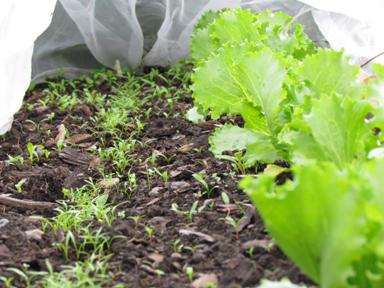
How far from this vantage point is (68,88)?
388cm

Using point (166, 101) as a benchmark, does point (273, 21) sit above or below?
above

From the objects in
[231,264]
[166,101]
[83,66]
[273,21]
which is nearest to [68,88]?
[83,66]

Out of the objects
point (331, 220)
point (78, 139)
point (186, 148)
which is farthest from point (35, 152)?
point (331, 220)

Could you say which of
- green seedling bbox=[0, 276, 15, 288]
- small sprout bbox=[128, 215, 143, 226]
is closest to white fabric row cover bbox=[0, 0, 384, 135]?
small sprout bbox=[128, 215, 143, 226]

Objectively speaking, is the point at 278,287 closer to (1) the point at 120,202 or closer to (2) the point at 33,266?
(2) the point at 33,266

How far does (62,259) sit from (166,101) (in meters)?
1.65

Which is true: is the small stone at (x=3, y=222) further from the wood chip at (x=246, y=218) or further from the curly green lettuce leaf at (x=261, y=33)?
the curly green lettuce leaf at (x=261, y=33)

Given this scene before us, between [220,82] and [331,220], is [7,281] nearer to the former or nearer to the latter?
[331,220]

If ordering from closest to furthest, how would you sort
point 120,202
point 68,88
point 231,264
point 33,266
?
point 231,264 < point 33,266 < point 120,202 < point 68,88

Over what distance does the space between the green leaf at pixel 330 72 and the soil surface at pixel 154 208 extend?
16.6 inches

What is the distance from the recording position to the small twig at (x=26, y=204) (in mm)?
2424

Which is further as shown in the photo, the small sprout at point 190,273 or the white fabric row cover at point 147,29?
the white fabric row cover at point 147,29

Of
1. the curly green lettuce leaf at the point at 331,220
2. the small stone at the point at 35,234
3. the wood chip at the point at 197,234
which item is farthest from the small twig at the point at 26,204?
the curly green lettuce leaf at the point at 331,220

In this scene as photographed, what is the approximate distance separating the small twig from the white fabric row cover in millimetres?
1371
